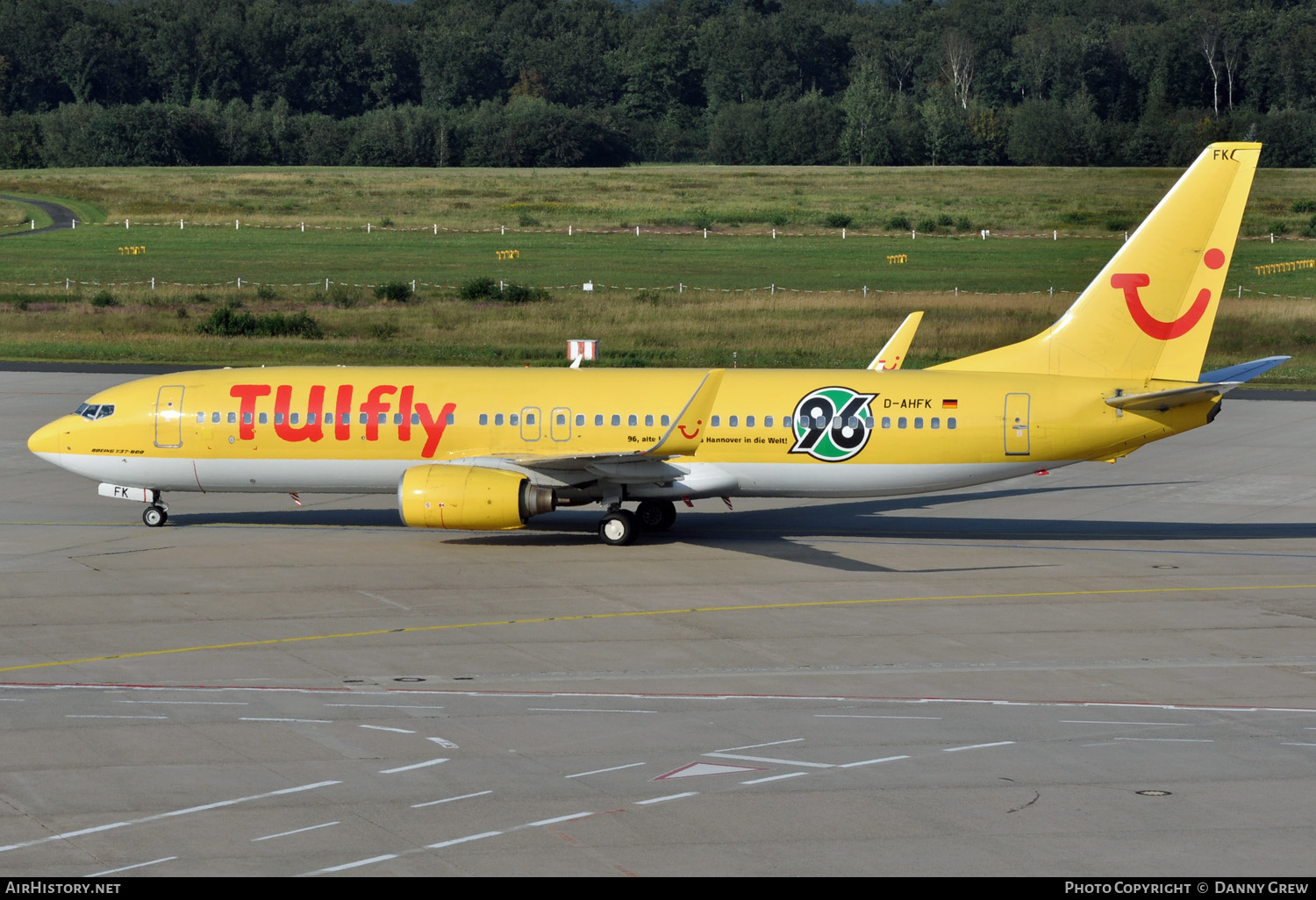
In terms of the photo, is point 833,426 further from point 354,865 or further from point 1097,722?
point 354,865

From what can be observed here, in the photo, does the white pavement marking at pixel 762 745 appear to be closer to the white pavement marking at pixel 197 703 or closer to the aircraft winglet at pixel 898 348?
the white pavement marking at pixel 197 703

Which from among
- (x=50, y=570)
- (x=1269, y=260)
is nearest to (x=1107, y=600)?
(x=50, y=570)

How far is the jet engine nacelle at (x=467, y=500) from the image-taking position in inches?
1437

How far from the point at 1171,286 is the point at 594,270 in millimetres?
80071

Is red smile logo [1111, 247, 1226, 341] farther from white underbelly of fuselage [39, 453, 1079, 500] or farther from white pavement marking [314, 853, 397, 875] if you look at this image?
white pavement marking [314, 853, 397, 875]

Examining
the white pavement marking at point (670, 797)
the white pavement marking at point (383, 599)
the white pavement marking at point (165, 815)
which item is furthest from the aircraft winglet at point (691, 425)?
the white pavement marking at point (165, 815)

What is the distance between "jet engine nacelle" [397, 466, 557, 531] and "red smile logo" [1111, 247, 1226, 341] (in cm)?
1571

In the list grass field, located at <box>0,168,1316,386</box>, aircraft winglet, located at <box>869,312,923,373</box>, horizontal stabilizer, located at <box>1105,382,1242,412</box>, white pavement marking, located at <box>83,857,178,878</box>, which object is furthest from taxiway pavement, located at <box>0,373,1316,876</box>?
grass field, located at <box>0,168,1316,386</box>

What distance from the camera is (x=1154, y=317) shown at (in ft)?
126

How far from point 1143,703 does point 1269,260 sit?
321 feet

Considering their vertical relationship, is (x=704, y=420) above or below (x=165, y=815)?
above

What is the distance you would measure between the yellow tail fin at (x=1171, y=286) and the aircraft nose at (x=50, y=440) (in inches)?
1075

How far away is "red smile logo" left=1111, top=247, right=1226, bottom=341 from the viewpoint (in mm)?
38156

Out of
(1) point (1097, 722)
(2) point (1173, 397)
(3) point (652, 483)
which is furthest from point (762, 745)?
(2) point (1173, 397)
